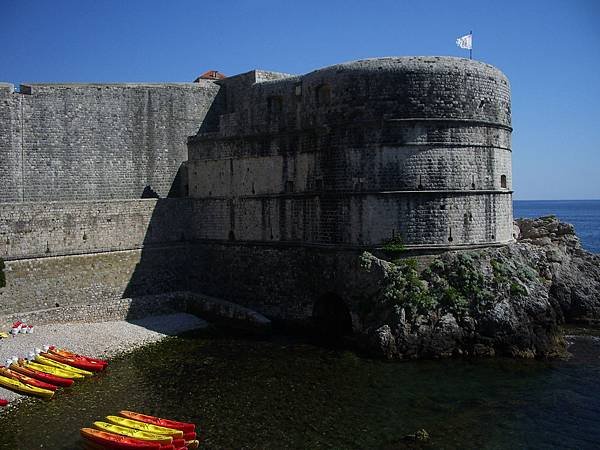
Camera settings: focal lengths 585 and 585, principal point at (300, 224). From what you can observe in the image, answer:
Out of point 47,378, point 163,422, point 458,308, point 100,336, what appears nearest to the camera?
point 163,422

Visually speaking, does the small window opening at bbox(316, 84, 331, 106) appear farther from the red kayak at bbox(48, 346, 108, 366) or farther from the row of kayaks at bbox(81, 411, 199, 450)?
the row of kayaks at bbox(81, 411, 199, 450)

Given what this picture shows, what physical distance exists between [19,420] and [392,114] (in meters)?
15.2

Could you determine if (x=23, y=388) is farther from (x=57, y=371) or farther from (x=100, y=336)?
(x=100, y=336)

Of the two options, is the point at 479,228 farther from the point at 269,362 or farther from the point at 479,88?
the point at 269,362

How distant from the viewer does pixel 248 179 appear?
994 inches

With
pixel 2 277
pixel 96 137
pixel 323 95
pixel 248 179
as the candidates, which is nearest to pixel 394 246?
pixel 323 95

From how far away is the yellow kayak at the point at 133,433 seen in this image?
42.5ft

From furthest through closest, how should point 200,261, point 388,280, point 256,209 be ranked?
point 200,261 → point 256,209 → point 388,280

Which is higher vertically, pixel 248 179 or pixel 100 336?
pixel 248 179

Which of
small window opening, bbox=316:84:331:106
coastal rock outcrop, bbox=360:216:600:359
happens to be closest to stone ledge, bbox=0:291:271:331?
coastal rock outcrop, bbox=360:216:600:359

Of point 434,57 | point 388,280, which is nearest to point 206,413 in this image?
point 388,280

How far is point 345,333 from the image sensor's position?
22.7 m

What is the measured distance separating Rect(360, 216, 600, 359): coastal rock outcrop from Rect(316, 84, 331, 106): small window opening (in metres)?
6.29

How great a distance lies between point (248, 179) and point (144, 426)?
1346 centimetres
